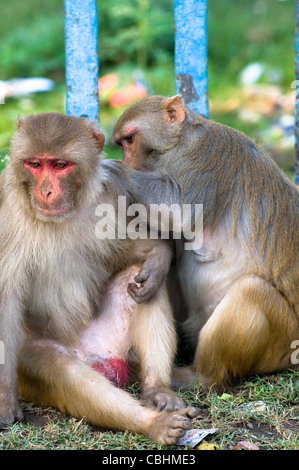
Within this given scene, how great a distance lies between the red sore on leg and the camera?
159 inches

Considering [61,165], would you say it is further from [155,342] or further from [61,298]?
[155,342]

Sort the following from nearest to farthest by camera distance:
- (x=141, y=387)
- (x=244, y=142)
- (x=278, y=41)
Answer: (x=141, y=387) < (x=244, y=142) < (x=278, y=41)

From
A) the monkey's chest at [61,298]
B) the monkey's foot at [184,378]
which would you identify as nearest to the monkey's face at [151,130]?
the monkey's chest at [61,298]

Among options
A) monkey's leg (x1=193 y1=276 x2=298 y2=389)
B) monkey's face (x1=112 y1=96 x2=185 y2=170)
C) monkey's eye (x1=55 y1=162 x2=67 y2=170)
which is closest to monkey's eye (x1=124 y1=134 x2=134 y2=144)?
monkey's face (x1=112 y1=96 x2=185 y2=170)

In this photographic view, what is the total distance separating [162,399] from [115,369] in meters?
0.41

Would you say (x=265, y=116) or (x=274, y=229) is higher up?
(x=265, y=116)

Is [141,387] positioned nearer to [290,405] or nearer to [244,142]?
[290,405]

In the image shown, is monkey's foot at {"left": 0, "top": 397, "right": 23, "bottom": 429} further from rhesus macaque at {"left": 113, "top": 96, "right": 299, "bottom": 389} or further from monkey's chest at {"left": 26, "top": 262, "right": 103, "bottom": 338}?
rhesus macaque at {"left": 113, "top": 96, "right": 299, "bottom": 389}

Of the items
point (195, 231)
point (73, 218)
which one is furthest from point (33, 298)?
point (195, 231)

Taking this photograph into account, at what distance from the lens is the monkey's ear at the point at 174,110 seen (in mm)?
4121

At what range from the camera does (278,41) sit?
35.0ft
